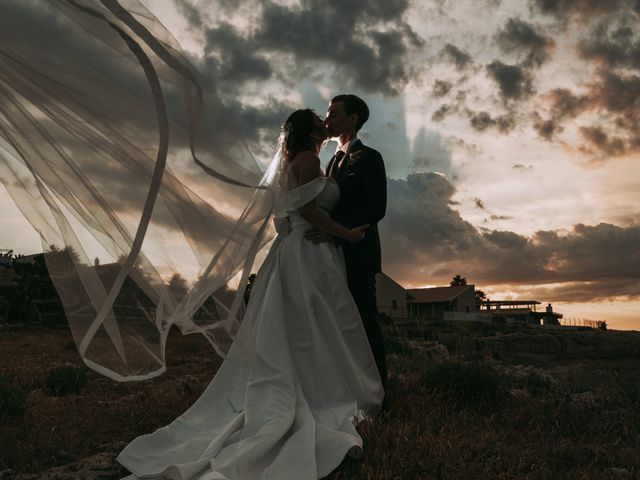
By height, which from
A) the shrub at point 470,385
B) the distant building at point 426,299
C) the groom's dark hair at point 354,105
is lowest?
the shrub at point 470,385

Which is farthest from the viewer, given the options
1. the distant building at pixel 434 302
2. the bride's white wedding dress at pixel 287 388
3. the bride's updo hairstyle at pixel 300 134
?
the distant building at pixel 434 302

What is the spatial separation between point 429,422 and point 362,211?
204 centimetres

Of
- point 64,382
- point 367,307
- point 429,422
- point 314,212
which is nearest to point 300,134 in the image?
point 314,212

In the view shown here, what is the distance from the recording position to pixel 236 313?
158 inches

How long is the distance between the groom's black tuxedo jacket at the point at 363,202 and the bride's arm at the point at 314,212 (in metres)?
0.15

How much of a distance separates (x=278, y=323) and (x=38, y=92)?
253cm

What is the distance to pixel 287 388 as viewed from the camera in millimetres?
4359

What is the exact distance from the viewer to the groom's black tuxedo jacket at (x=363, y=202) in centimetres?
503

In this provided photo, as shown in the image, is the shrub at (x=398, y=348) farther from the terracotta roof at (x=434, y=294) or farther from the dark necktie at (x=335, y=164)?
the terracotta roof at (x=434, y=294)

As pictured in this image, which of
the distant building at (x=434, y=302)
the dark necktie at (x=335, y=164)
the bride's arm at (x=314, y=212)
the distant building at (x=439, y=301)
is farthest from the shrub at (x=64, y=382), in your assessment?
the distant building at (x=439, y=301)

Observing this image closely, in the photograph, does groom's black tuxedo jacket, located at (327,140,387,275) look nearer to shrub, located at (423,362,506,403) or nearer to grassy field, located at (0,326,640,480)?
grassy field, located at (0,326,640,480)

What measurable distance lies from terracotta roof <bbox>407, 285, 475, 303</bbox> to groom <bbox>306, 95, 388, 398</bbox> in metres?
50.9

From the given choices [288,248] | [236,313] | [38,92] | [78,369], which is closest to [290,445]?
[236,313]

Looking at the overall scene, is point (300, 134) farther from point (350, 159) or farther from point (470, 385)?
point (470, 385)
